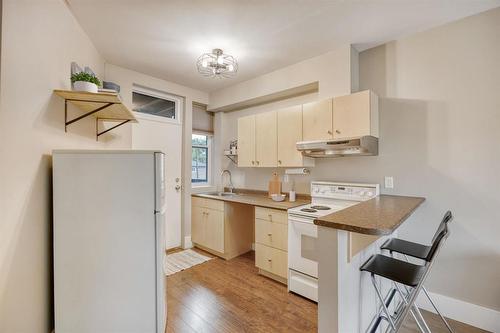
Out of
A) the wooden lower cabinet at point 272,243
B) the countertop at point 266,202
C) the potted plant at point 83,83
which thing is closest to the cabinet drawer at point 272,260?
the wooden lower cabinet at point 272,243

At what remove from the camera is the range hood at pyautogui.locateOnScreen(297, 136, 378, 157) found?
6.95ft

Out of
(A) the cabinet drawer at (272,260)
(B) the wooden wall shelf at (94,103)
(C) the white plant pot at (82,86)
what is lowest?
(A) the cabinet drawer at (272,260)

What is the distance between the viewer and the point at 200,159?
4074mm

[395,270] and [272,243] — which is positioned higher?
[395,270]

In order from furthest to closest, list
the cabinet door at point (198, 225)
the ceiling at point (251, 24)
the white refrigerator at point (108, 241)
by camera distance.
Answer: the cabinet door at point (198, 225) < the ceiling at point (251, 24) < the white refrigerator at point (108, 241)

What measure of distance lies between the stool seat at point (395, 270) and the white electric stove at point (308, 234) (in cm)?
68

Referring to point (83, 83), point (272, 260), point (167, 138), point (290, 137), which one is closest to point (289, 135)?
point (290, 137)

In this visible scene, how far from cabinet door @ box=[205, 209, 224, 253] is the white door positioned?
594mm

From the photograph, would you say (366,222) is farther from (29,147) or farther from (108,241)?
(29,147)

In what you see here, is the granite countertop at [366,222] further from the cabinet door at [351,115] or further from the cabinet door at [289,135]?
the cabinet door at [289,135]

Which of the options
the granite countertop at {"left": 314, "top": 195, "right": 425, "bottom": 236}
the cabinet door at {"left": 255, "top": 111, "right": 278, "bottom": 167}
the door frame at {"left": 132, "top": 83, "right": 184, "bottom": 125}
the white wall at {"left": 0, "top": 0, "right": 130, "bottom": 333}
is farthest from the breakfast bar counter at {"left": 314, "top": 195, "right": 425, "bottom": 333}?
the door frame at {"left": 132, "top": 83, "right": 184, "bottom": 125}

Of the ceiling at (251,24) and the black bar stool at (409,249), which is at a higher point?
the ceiling at (251,24)

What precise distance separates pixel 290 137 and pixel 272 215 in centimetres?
99

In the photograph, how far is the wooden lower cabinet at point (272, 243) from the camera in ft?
8.20
